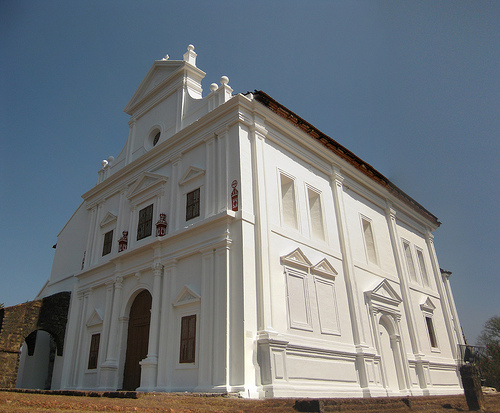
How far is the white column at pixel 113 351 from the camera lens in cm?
1319

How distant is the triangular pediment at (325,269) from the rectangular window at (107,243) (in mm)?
8609

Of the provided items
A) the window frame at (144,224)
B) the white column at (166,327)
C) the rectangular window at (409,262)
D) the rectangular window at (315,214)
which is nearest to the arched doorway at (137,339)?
the white column at (166,327)

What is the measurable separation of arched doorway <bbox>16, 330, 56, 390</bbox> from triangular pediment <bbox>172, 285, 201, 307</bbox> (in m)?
9.05

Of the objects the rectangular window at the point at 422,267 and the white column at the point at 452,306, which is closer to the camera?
the rectangular window at the point at 422,267

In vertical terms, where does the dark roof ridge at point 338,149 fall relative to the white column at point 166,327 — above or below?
above

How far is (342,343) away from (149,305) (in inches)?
252

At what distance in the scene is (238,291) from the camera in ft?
34.0

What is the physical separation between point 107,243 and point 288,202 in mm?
8116

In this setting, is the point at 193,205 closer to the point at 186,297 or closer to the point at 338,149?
the point at 186,297

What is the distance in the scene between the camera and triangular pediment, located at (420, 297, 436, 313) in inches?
733

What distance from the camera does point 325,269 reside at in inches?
525

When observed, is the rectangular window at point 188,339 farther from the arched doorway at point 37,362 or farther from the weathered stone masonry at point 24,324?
the arched doorway at point 37,362

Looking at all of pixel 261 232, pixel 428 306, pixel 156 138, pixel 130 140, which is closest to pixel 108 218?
pixel 130 140

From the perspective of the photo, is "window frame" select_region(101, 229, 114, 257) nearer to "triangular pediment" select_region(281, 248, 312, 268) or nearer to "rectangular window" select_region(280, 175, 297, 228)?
"rectangular window" select_region(280, 175, 297, 228)
